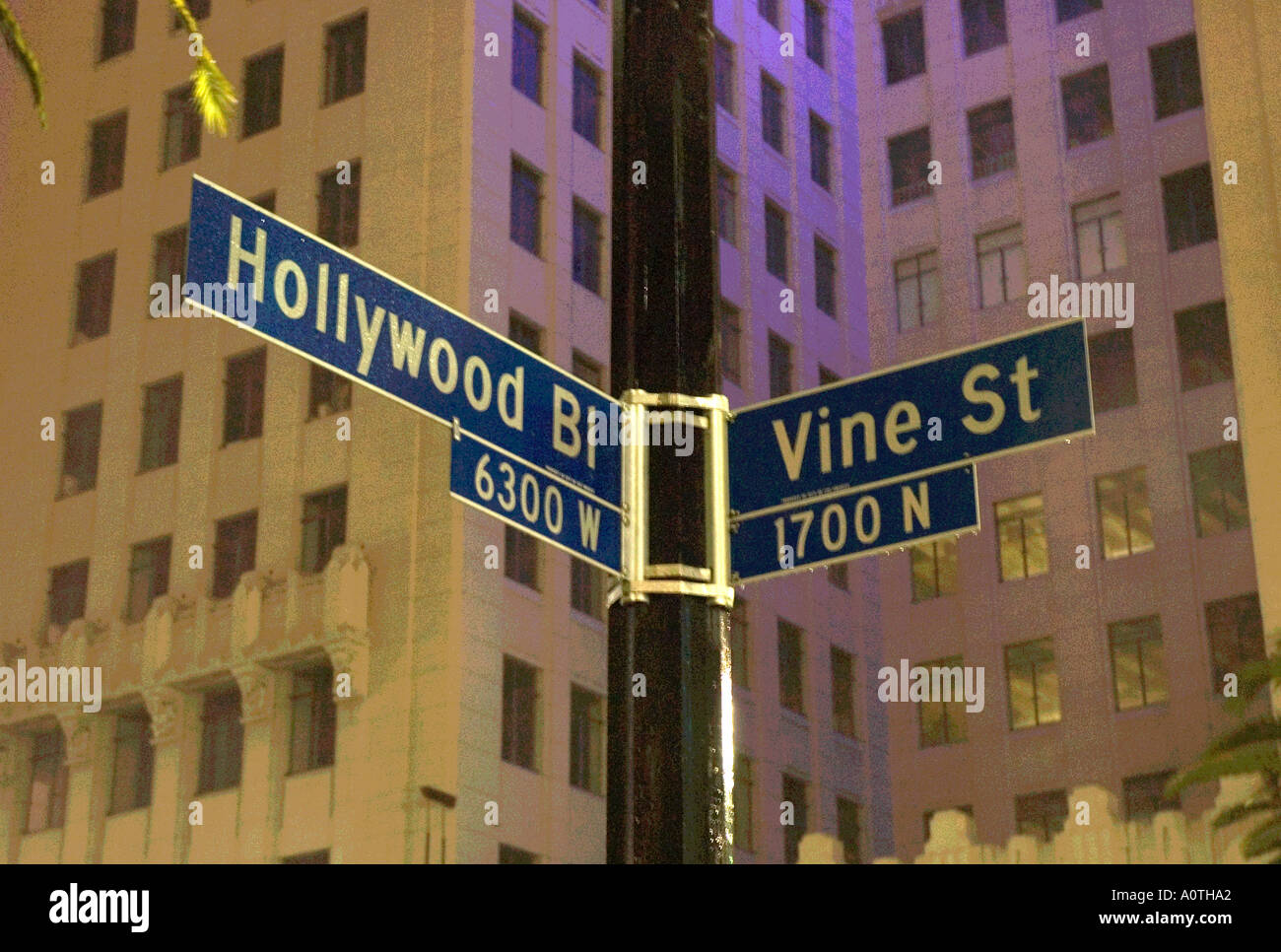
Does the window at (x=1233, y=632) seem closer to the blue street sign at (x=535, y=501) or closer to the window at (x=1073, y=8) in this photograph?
the window at (x=1073, y=8)

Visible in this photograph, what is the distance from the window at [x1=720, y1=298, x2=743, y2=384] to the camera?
156 feet

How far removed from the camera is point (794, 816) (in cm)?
4625

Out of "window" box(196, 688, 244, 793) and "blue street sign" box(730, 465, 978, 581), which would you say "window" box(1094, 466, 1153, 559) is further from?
"blue street sign" box(730, 465, 978, 581)

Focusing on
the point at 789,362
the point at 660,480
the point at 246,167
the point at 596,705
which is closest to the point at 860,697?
the point at 789,362

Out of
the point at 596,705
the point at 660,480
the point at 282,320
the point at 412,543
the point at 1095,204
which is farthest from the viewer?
the point at 1095,204

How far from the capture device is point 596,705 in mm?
39344

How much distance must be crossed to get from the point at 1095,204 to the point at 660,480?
140 ft

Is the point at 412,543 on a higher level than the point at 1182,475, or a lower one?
lower

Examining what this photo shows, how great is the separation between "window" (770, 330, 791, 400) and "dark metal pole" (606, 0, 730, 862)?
42.2m

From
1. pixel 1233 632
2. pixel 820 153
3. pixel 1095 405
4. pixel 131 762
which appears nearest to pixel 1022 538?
pixel 1095 405

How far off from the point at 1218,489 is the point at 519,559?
1639 centimetres

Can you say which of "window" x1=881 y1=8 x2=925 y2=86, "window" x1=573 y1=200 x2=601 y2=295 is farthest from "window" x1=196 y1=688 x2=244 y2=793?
"window" x1=881 y1=8 x2=925 y2=86

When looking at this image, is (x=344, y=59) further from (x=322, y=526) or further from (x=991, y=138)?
(x=991, y=138)

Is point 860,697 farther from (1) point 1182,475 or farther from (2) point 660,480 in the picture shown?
(2) point 660,480
